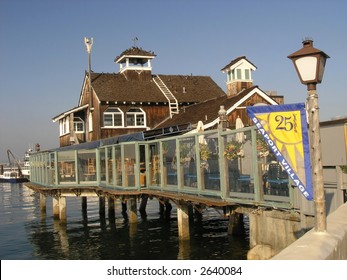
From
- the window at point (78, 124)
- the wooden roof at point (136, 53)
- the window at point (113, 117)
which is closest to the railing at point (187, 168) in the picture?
the window at point (113, 117)

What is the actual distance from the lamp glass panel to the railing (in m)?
5.22

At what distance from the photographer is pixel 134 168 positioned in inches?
848

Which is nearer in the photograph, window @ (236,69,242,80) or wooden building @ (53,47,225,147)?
window @ (236,69,242,80)

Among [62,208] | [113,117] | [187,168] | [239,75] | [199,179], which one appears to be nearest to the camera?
[199,179]

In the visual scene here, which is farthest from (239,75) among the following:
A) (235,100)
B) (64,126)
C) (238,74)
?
(64,126)

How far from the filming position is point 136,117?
3944 centimetres

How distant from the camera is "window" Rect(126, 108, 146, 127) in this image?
3919 centimetres

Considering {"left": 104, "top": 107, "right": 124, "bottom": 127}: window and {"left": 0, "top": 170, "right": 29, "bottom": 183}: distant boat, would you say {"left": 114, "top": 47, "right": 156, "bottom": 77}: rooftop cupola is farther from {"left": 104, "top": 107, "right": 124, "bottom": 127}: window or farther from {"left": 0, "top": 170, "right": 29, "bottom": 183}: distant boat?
{"left": 0, "top": 170, "right": 29, "bottom": 183}: distant boat

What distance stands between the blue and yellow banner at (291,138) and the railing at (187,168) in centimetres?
403

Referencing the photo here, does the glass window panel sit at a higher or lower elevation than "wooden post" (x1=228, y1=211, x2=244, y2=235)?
higher

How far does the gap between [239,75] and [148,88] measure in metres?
10.1

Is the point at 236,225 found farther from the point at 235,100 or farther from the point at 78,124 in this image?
the point at 78,124

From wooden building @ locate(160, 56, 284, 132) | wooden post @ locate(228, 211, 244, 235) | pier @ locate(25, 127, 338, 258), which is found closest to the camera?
pier @ locate(25, 127, 338, 258)

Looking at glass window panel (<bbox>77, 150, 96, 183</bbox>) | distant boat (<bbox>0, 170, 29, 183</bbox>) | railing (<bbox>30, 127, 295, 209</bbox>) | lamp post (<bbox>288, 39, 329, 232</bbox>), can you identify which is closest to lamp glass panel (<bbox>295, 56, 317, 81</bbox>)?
lamp post (<bbox>288, 39, 329, 232</bbox>)
